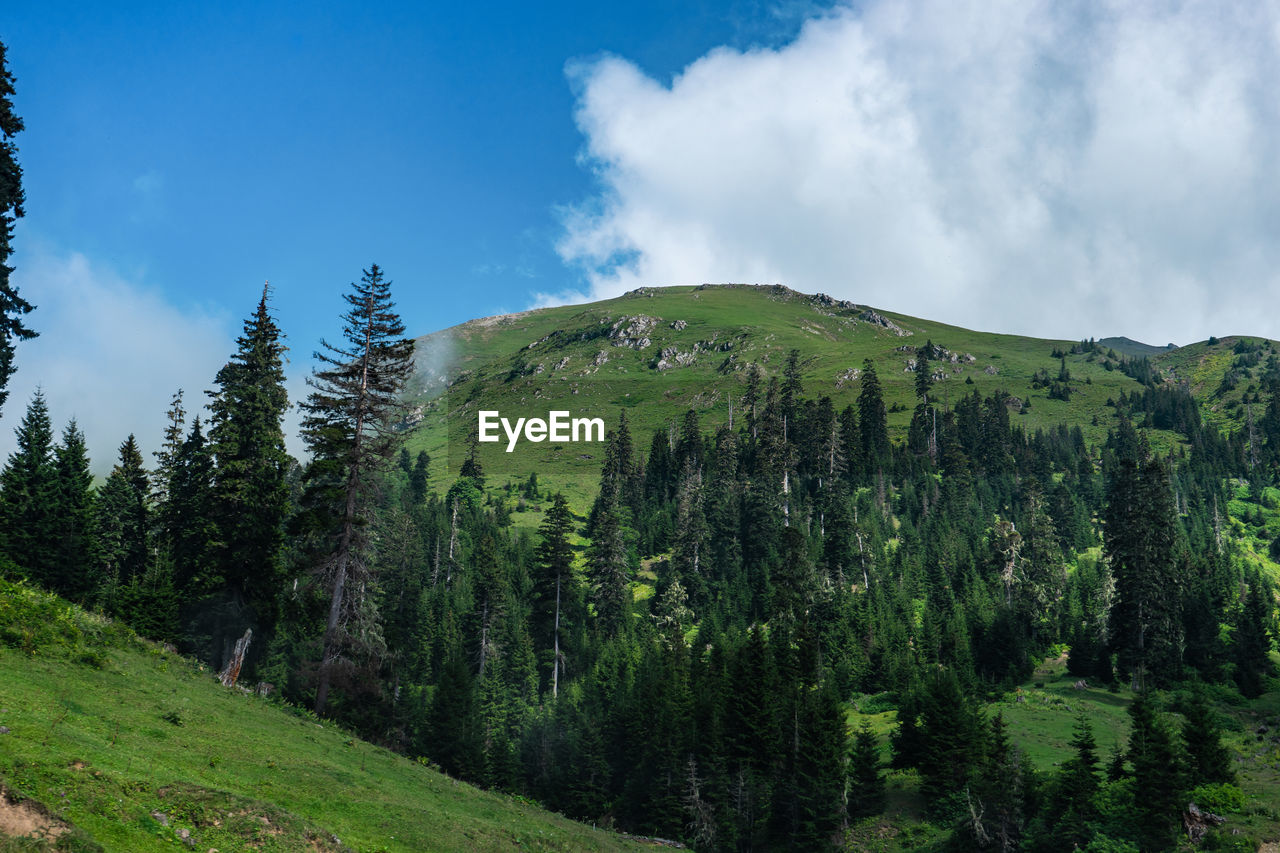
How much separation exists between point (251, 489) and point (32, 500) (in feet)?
76.5

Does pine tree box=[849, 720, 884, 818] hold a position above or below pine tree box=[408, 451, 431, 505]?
below

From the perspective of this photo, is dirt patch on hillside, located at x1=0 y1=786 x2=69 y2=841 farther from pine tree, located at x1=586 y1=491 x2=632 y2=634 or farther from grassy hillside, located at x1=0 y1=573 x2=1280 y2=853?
pine tree, located at x1=586 y1=491 x2=632 y2=634

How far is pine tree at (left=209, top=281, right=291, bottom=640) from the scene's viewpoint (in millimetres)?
43156

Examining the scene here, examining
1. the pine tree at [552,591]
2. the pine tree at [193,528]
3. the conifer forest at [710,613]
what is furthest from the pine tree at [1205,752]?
the pine tree at [552,591]

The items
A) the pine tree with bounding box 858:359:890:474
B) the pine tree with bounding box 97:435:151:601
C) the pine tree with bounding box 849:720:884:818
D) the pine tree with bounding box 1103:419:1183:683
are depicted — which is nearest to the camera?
the pine tree with bounding box 849:720:884:818

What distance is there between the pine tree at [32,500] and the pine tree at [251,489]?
53.6 feet

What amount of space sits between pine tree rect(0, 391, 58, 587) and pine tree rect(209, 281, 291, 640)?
1634 cm

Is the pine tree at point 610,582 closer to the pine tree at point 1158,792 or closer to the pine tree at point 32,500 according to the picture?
the pine tree at point 32,500

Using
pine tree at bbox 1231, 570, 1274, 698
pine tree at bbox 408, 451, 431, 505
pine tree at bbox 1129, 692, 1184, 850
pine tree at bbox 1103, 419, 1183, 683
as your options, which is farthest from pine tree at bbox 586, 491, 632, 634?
pine tree at bbox 1129, 692, 1184, 850

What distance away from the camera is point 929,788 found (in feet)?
165

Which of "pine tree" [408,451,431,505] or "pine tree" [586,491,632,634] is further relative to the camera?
"pine tree" [408,451,431,505]

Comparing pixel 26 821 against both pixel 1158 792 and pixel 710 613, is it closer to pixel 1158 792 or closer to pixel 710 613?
pixel 1158 792

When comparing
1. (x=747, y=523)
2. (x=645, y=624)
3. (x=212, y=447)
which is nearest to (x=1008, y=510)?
(x=747, y=523)

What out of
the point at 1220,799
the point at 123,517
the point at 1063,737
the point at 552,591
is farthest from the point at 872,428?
the point at 123,517
